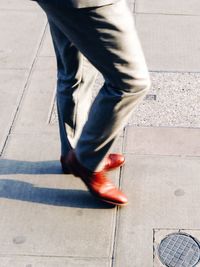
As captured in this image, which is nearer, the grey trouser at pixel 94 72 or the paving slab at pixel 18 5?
the grey trouser at pixel 94 72

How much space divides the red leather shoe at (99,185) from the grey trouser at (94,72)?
2.5 inches

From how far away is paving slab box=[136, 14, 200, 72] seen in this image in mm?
4887

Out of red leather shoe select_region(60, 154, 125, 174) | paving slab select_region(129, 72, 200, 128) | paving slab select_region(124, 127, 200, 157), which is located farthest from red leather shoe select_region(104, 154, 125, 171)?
paving slab select_region(129, 72, 200, 128)

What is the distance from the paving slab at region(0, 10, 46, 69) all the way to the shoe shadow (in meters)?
1.63

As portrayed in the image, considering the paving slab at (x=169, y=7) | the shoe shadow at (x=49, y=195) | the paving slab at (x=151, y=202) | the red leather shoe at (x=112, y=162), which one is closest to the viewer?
the paving slab at (x=151, y=202)

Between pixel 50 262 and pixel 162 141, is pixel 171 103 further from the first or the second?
pixel 50 262

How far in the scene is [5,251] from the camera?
3.04m

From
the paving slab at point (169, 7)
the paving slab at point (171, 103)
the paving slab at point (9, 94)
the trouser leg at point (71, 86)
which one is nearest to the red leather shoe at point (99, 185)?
the trouser leg at point (71, 86)

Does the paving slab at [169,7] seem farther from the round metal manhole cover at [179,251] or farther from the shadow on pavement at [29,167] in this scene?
the round metal manhole cover at [179,251]

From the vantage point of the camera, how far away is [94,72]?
3.40 meters

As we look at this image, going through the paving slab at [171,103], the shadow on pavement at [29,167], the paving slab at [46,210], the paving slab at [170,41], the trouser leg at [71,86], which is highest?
the trouser leg at [71,86]

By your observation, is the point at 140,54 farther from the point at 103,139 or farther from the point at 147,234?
the point at 147,234

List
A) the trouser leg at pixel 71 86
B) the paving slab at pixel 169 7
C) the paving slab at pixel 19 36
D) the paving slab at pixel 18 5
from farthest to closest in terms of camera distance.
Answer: the paving slab at pixel 18 5, the paving slab at pixel 169 7, the paving slab at pixel 19 36, the trouser leg at pixel 71 86

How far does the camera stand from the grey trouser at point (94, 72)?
270cm
